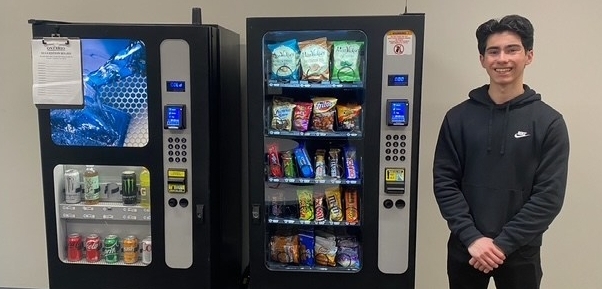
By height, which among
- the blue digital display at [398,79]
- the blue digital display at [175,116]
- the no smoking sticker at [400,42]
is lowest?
the blue digital display at [175,116]

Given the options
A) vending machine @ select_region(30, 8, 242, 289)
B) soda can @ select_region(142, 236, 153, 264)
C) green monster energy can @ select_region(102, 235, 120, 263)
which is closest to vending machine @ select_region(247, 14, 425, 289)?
vending machine @ select_region(30, 8, 242, 289)

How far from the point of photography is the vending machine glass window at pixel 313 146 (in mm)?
2178

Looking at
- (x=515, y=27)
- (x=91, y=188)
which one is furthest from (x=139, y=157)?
(x=515, y=27)

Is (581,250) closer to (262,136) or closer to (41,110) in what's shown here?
(262,136)

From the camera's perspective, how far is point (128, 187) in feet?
7.49

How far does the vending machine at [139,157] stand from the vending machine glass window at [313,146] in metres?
0.26

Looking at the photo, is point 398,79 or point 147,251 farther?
point 147,251

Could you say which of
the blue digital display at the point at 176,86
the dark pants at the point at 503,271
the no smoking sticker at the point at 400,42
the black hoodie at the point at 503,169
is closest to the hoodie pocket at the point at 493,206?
the black hoodie at the point at 503,169

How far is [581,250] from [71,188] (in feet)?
8.85

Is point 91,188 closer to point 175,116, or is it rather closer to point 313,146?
point 175,116

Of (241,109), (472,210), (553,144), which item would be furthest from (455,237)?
(241,109)

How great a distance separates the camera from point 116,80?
220 centimetres

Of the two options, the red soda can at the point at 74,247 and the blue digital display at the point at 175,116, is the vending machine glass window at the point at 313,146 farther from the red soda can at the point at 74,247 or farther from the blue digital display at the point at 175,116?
the red soda can at the point at 74,247

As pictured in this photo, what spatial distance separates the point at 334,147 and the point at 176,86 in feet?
2.60
